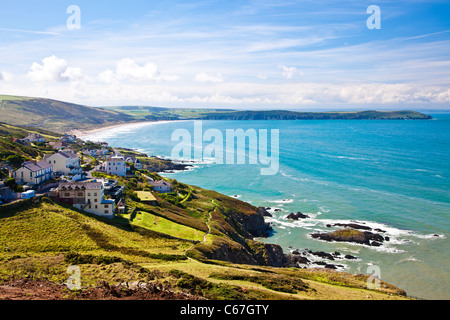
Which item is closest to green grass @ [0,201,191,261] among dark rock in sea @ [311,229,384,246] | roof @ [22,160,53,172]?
roof @ [22,160,53,172]

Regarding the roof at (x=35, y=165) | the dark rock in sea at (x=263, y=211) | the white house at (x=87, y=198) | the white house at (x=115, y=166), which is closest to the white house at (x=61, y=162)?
the roof at (x=35, y=165)

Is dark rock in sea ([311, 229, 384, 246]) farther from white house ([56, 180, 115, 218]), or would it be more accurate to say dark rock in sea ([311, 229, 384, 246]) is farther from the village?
white house ([56, 180, 115, 218])

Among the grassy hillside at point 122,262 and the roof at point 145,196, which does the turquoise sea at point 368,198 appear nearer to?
the grassy hillside at point 122,262

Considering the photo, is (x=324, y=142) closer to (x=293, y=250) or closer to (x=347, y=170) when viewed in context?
(x=347, y=170)

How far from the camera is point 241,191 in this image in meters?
92.2

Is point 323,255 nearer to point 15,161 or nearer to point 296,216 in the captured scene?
point 296,216

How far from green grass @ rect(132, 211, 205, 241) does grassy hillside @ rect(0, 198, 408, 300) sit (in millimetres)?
1809

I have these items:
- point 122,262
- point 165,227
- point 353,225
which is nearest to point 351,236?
point 353,225

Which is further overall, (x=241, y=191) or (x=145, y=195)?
(x=241, y=191)

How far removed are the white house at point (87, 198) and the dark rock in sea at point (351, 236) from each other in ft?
124

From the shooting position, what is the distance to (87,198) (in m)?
46.6

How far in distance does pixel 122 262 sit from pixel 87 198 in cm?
2027
